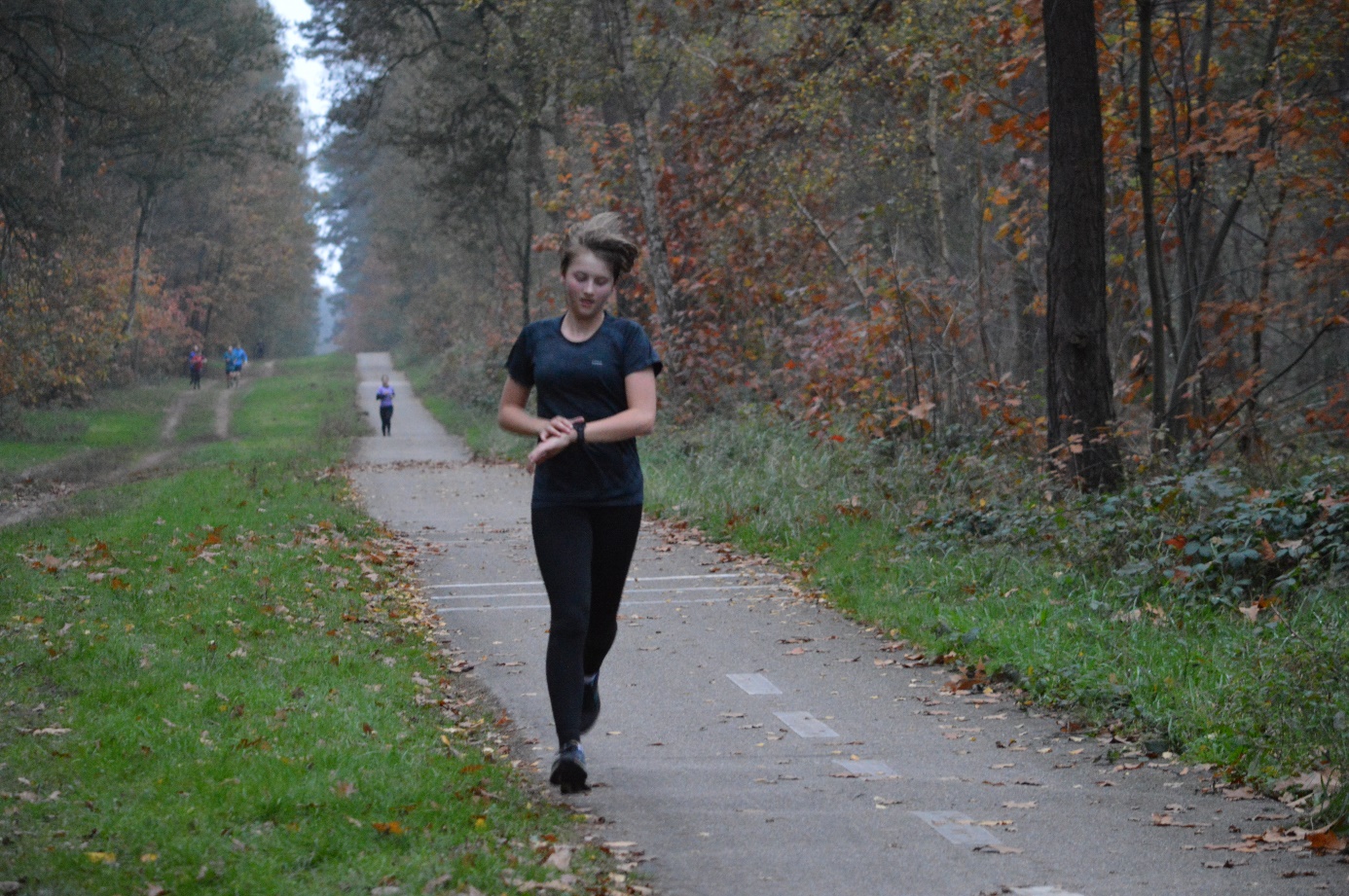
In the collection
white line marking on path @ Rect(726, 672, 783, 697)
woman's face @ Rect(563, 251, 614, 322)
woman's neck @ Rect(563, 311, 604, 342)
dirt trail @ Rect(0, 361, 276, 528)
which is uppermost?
woman's face @ Rect(563, 251, 614, 322)

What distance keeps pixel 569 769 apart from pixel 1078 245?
300 inches

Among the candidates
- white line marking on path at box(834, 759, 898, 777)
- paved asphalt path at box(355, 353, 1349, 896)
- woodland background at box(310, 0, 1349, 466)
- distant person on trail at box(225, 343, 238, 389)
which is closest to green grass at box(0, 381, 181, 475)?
woodland background at box(310, 0, 1349, 466)

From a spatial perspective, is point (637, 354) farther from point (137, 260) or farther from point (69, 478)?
point (137, 260)

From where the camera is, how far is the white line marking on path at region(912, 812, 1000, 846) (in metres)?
4.92

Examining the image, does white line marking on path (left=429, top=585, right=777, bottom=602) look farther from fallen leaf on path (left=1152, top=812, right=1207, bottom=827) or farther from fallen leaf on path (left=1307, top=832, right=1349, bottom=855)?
fallen leaf on path (left=1307, top=832, right=1349, bottom=855)

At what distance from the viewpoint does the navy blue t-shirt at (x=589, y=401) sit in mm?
5340

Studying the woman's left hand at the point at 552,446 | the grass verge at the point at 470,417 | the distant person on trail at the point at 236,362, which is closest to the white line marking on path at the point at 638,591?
the woman's left hand at the point at 552,446

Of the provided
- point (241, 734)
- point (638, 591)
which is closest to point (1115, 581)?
point (638, 591)

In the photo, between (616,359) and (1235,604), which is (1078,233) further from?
(616,359)

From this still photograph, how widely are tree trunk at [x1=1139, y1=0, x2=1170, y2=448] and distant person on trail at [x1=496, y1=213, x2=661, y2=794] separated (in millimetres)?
7162

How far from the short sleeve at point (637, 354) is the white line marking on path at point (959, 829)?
2.01m

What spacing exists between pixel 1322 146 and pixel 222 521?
1225 centimetres

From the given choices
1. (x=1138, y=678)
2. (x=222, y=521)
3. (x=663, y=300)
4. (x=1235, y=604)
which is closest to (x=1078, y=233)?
(x=1235, y=604)

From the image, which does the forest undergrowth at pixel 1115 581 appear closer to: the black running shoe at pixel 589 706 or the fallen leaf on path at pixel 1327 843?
the fallen leaf on path at pixel 1327 843
